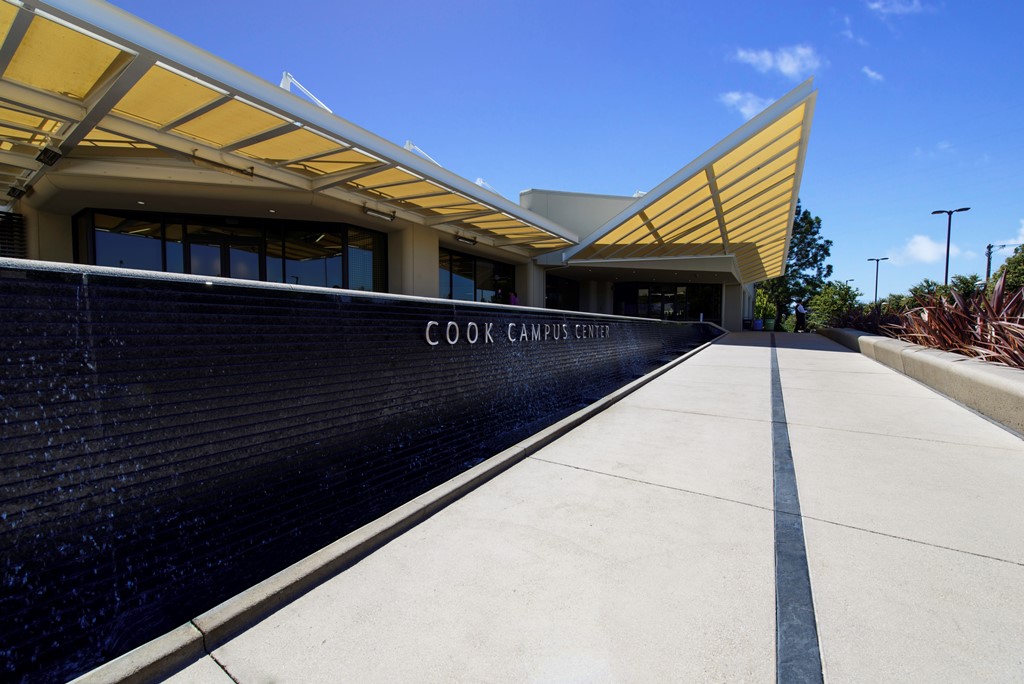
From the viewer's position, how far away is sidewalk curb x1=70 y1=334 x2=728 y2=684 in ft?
5.80

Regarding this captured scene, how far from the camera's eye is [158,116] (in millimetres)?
7484

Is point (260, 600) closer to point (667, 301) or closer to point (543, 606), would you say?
point (543, 606)

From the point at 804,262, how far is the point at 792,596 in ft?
182

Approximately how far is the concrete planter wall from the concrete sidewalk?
1.86ft

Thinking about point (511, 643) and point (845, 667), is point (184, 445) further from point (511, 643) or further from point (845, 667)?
point (845, 667)

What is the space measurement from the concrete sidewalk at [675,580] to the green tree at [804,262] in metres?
51.1

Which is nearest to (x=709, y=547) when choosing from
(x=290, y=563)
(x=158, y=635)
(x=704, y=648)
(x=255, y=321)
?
(x=704, y=648)

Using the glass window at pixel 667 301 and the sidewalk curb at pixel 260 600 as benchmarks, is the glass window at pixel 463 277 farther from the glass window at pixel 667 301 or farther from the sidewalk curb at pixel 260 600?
the glass window at pixel 667 301

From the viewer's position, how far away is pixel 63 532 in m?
2.01

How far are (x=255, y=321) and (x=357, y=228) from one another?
1163cm

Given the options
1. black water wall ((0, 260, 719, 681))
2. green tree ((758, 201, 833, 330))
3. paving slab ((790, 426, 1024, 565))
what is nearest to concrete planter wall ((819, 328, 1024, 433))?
paving slab ((790, 426, 1024, 565))

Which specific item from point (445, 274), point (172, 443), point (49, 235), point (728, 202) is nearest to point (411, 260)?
point (445, 274)

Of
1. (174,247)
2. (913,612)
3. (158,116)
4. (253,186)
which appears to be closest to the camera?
(913,612)

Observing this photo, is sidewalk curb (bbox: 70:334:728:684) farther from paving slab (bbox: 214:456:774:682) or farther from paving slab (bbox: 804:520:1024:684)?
paving slab (bbox: 804:520:1024:684)
